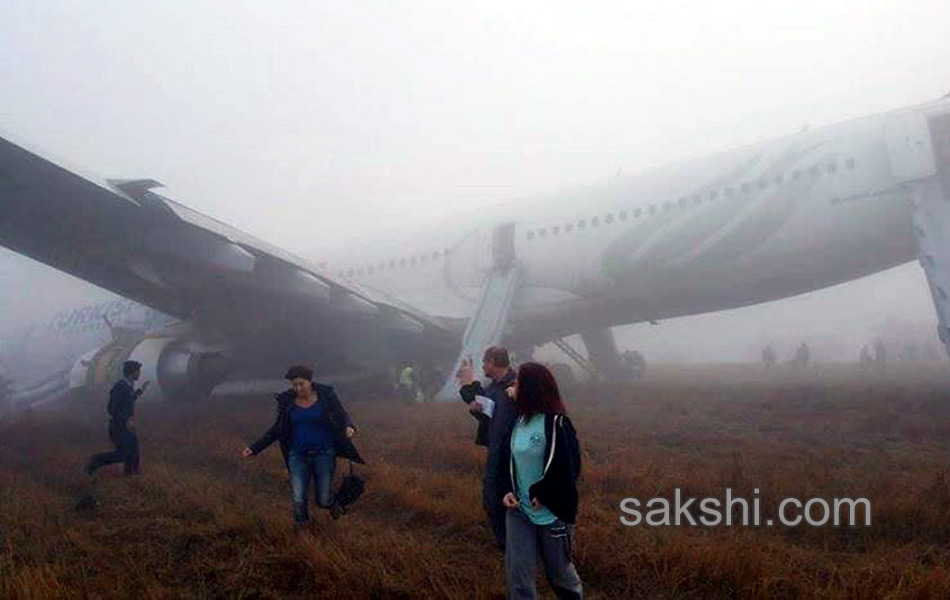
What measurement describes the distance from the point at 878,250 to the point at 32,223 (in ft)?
47.3

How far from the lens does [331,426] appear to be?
5.85 metres

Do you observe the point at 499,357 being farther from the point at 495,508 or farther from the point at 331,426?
the point at 331,426

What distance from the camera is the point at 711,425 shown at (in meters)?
10.8

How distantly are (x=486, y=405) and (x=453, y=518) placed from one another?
1.91m

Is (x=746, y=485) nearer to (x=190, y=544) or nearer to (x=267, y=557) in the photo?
(x=267, y=557)

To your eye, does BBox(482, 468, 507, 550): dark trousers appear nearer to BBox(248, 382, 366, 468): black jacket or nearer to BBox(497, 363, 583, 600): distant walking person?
BBox(497, 363, 583, 600): distant walking person

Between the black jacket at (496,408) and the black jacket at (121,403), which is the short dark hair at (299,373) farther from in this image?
the black jacket at (121,403)

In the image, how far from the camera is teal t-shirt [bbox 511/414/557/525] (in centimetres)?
358

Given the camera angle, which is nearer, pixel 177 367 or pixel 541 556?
pixel 541 556

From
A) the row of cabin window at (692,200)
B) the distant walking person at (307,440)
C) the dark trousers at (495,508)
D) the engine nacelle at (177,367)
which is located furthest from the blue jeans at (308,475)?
→ the row of cabin window at (692,200)

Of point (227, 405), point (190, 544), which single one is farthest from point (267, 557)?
point (227, 405)

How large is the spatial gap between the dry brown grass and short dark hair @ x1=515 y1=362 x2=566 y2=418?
1.27 m

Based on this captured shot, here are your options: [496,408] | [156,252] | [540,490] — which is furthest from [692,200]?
[540,490]

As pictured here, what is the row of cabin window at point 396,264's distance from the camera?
59.6 ft
